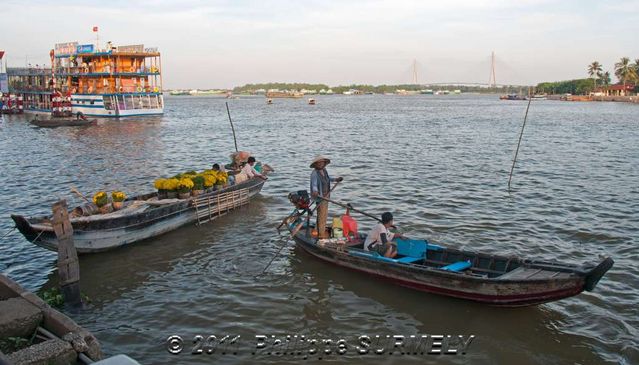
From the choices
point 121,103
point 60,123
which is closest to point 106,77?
point 121,103

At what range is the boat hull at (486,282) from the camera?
8891mm

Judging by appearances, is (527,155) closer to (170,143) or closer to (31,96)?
(170,143)

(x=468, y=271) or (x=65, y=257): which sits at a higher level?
(x=65, y=257)

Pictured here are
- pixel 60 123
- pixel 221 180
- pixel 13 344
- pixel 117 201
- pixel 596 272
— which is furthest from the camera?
pixel 60 123

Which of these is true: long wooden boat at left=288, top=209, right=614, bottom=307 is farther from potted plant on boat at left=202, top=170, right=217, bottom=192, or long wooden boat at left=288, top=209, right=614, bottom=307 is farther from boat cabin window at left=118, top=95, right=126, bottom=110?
boat cabin window at left=118, top=95, right=126, bottom=110

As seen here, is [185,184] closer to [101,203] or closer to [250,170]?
[101,203]

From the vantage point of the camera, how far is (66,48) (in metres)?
61.6

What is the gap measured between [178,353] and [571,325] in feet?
23.4

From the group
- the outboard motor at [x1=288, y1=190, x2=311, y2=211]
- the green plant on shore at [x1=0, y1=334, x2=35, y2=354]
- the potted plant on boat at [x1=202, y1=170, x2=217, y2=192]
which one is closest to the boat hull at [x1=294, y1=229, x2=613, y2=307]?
the outboard motor at [x1=288, y1=190, x2=311, y2=211]

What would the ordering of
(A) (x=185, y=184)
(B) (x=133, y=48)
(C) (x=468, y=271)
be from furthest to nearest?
(B) (x=133, y=48)
(A) (x=185, y=184)
(C) (x=468, y=271)

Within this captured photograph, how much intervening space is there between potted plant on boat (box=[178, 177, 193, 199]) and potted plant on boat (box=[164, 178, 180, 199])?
99mm

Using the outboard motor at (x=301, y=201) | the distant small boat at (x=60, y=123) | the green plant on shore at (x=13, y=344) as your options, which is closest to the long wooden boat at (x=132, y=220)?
the outboard motor at (x=301, y=201)

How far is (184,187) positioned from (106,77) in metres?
50.4

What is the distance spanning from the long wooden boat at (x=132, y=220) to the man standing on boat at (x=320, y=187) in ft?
14.3
